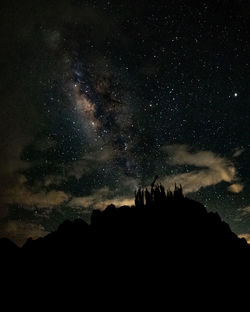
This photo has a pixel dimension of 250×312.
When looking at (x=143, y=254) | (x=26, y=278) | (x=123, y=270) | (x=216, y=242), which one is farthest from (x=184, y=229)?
(x=26, y=278)

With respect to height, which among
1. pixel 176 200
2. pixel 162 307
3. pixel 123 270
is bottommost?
pixel 162 307

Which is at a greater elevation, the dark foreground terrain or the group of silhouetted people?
the group of silhouetted people

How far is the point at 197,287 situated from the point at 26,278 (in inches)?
994

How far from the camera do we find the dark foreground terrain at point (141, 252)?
37.1m

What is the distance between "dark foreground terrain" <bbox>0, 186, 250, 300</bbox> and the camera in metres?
37.1

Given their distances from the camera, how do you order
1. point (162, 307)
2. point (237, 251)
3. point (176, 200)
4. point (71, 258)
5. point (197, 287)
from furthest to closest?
point (176, 200) < point (237, 251) < point (71, 258) < point (197, 287) < point (162, 307)

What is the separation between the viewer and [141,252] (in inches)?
1610

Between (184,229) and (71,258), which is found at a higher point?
(184,229)

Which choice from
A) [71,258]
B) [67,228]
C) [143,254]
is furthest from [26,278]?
[143,254]

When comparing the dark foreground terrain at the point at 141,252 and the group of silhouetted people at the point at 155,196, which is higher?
the group of silhouetted people at the point at 155,196

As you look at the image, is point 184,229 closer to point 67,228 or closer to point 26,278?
point 67,228

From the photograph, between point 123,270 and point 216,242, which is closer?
point 123,270

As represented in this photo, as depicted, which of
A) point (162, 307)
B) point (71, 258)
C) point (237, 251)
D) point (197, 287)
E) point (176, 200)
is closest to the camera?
point (162, 307)

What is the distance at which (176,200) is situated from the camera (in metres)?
49.0
